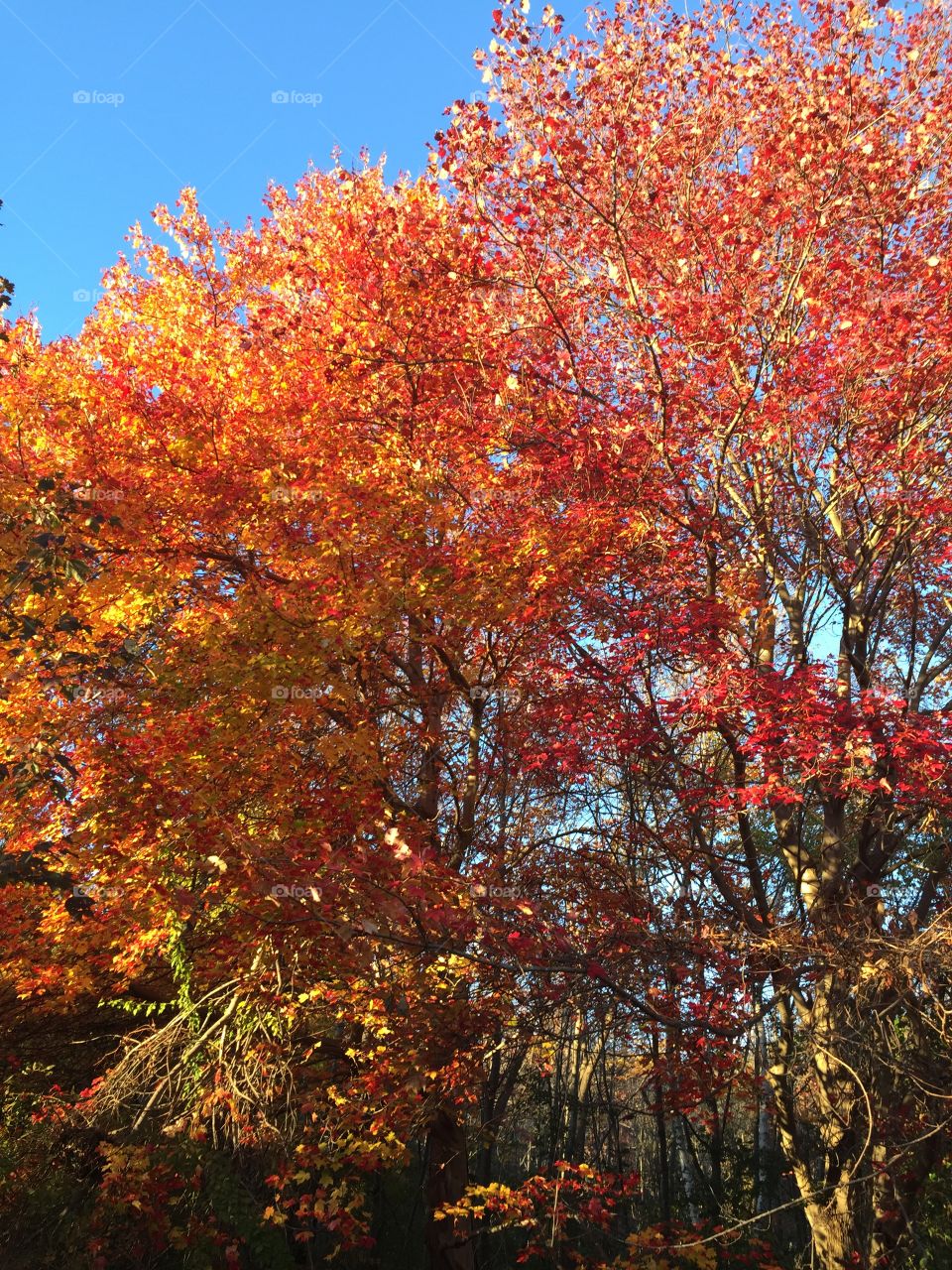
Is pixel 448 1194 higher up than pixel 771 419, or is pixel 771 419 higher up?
pixel 771 419

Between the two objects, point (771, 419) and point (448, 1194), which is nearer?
point (771, 419)

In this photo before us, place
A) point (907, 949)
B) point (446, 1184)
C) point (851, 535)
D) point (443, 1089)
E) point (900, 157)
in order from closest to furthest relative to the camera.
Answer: point (907, 949), point (900, 157), point (443, 1089), point (851, 535), point (446, 1184)

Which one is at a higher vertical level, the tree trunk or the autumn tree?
the autumn tree

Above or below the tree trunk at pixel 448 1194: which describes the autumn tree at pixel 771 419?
above

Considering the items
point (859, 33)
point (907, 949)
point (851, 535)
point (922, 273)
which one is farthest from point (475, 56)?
point (907, 949)

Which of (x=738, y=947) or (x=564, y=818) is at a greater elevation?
(x=564, y=818)

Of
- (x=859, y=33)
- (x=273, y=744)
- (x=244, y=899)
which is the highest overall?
(x=859, y=33)

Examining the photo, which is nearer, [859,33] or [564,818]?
[859,33]

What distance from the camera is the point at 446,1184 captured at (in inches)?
400

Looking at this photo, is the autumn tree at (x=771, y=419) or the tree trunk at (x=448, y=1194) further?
the tree trunk at (x=448, y=1194)

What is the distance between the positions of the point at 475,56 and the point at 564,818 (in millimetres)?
11609

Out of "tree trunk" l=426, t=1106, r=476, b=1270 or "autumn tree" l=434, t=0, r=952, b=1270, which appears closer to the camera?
"autumn tree" l=434, t=0, r=952, b=1270

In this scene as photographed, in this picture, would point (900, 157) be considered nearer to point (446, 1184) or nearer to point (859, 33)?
point (859, 33)

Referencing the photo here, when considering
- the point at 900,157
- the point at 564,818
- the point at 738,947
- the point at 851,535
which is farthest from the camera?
the point at 564,818
